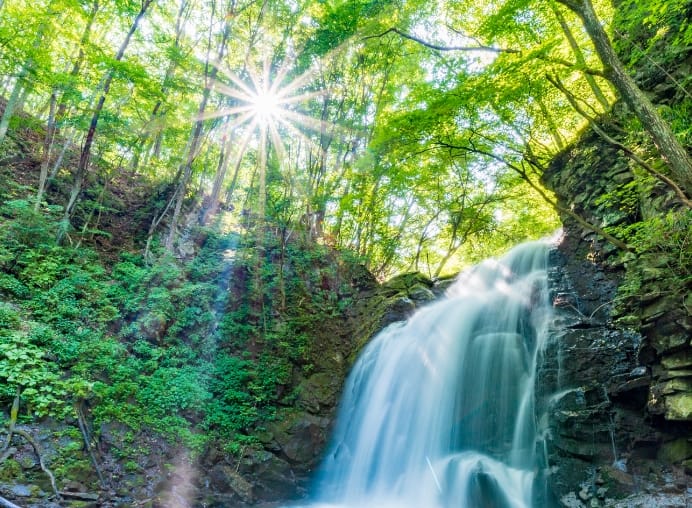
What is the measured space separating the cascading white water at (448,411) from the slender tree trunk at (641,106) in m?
3.59

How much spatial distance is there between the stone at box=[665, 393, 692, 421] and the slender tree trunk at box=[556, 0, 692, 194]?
255 cm

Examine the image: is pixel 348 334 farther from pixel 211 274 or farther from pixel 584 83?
pixel 584 83

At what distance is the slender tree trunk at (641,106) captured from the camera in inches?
158

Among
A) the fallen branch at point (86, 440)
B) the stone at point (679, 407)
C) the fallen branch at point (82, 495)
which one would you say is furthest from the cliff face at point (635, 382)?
the fallen branch at point (86, 440)

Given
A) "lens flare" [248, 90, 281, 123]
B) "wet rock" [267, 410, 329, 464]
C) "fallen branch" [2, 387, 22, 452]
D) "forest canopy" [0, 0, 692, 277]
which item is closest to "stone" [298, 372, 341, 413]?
"wet rock" [267, 410, 329, 464]

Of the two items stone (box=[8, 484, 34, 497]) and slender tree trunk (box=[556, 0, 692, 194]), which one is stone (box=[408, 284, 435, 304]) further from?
stone (box=[8, 484, 34, 497])

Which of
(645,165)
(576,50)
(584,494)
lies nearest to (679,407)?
(584,494)

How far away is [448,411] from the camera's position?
24.4 feet

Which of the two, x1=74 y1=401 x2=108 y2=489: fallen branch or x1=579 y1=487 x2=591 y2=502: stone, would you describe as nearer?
x1=579 y1=487 x2=591 y2=502: stone

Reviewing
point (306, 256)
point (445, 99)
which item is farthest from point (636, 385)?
point (306, 256)

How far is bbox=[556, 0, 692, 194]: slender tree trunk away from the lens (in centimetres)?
401

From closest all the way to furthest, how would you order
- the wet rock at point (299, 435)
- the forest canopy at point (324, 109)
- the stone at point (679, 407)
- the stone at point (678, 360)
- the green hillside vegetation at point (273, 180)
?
the stone at point (679, 407) → the stone at point (678, 360) → the green hillside vegetation at point (273, 180) → the forest canopy at point (324, 109) → the wet rock at point (299, 435)

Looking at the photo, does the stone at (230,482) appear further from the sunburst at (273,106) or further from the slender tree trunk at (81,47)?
the slender tree trunk at (81,47)

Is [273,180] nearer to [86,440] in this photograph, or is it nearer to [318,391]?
[318,391]
